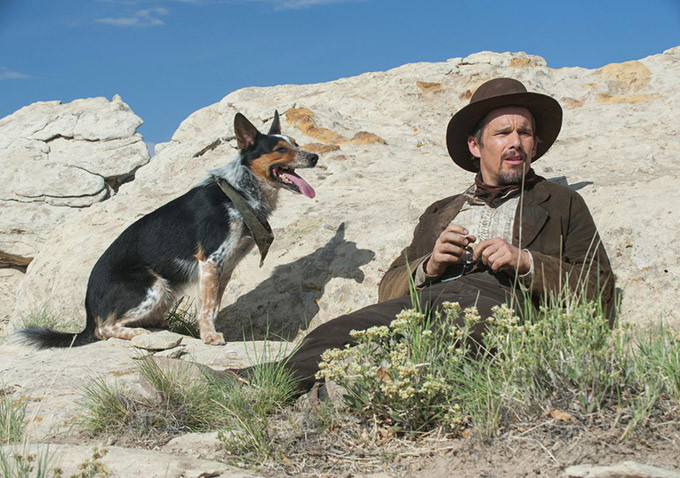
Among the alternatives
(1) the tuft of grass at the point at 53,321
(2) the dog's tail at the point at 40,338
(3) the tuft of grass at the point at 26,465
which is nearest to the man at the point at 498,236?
(3) the tuft of grass at the point at 26,465

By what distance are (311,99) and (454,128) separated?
5739 mm

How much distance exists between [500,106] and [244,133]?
2.29 m

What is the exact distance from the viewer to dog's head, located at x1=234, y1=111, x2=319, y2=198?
5.44 meters

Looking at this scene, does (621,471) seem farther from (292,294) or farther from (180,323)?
(180,323)

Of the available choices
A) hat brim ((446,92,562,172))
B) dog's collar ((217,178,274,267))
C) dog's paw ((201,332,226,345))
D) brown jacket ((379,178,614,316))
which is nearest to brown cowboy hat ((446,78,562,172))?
hat brim ((446,92,562,172))

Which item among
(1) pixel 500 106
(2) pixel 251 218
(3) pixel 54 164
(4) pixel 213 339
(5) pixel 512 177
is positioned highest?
(3) pixel 54 164

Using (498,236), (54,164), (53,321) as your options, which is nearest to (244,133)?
(53,321)

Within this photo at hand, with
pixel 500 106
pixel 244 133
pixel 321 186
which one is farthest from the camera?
pixel 321 186

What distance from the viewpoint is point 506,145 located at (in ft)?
12.7

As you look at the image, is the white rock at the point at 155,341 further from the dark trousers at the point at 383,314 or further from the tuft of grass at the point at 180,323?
the dark trousers at the point at 383,314

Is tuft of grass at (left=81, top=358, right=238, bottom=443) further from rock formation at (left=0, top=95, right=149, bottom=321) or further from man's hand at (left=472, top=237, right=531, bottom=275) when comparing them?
rock formation at (left=0, top=95, right=149, bottom=321)

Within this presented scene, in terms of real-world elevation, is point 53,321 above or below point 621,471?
above

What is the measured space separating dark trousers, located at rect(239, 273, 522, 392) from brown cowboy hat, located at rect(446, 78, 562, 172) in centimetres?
111

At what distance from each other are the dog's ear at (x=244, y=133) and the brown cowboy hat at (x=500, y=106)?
183 centimetres
